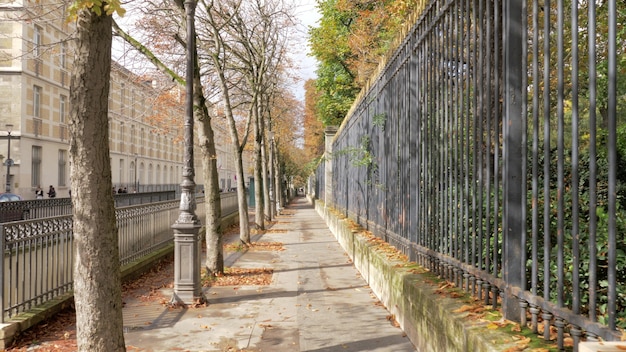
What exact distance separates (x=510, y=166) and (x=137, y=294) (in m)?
6.92

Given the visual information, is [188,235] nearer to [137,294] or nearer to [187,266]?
[187,266]

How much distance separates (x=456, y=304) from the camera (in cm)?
400

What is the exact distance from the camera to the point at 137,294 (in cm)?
834

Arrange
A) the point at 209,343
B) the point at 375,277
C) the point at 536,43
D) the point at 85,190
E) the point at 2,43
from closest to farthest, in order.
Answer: the point at 536,43 → the point at 85,190 → the point at 209,343 → the point at 375,277 → the point at 2,43

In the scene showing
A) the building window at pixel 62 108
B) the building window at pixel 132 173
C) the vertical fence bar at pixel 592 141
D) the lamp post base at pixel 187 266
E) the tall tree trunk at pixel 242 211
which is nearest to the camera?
the vertical fence bar at pixel 592 141

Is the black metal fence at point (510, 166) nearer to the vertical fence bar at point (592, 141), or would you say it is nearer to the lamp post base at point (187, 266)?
the vertical fence bar at point (592, 141)

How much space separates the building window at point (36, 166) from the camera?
36188mm

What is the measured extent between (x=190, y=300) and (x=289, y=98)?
2730 centimetres

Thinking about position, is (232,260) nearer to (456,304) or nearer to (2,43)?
(456,304)

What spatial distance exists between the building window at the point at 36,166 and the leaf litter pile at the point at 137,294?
2796 cm

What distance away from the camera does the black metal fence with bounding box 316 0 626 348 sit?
259cm

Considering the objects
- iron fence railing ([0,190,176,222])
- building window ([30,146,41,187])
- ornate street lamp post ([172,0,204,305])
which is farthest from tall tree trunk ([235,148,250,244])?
building window ([30,146,41,187])

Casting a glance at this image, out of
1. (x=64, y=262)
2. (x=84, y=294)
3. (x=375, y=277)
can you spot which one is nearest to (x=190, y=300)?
(x=64, y=262)

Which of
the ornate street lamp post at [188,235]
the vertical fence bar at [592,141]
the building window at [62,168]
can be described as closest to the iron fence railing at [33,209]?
the ornate street lamp post at [188,235]
